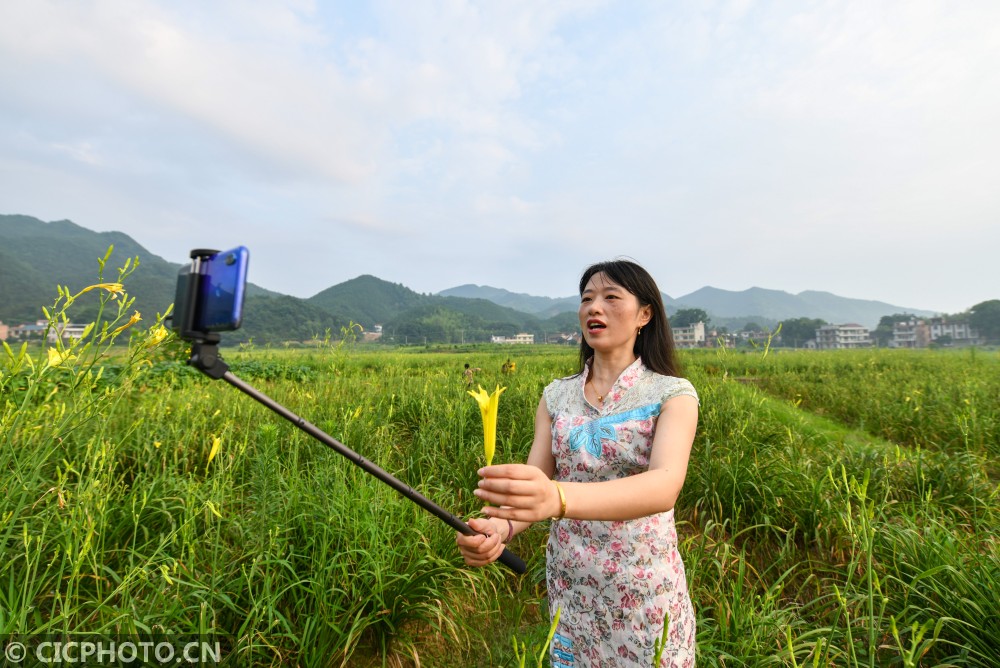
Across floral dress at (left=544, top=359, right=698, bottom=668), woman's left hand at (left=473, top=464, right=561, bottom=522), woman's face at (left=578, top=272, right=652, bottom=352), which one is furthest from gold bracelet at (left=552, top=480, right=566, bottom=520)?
woman's face at (left=578, top=272, right=652, bottom=352)

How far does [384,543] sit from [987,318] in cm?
16978

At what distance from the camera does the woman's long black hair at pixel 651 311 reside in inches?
65.7

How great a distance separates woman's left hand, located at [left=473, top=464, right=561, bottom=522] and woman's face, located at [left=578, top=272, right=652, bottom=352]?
2.64 feet

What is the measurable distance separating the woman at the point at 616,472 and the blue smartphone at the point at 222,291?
0.83 meters

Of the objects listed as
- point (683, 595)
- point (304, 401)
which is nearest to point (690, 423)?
point (683, 595)

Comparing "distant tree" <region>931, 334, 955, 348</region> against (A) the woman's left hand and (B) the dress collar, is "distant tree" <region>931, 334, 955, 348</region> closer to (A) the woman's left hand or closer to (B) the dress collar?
(B) the dress collar

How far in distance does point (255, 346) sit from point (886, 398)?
10744 millimetres

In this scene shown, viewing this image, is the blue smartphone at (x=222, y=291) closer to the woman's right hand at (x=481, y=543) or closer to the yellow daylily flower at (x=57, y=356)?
the woman's right hand at (x=481, y=543)

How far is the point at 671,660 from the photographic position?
56.5 inches

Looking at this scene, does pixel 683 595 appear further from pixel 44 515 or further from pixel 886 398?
pixel 886 398

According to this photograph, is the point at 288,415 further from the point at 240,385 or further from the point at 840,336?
the point at 840,336

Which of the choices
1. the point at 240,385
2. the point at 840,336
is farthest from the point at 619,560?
the point at 840,336

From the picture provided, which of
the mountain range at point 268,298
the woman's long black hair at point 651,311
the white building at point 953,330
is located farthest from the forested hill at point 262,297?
the white building at point 953,330

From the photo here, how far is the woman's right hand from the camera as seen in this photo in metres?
1.19
